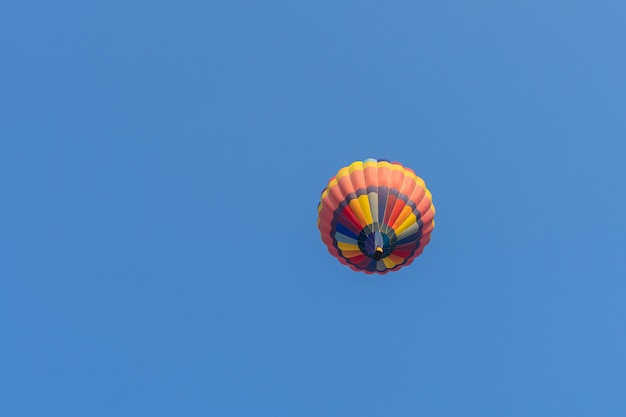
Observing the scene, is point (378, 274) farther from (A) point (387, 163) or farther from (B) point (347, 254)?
(A) point (387, 163)

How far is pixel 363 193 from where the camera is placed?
2867cm

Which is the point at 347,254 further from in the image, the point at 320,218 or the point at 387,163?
the point at 387,163

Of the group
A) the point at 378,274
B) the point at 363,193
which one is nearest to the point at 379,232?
the point at 363,193

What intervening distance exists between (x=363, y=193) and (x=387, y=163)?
1844 millimetres

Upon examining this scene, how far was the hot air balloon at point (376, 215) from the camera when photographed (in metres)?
28.4

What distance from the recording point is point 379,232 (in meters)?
28.2

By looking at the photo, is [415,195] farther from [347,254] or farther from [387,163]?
[347,254]

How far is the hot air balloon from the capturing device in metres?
28.4

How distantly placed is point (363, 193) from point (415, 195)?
207 centimetres

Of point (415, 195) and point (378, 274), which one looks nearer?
point (415, 195)

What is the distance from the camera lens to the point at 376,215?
28.4m

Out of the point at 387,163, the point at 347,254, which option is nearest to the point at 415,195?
the point at 387,163

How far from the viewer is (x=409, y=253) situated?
97.6ft

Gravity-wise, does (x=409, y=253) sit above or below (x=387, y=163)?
below
